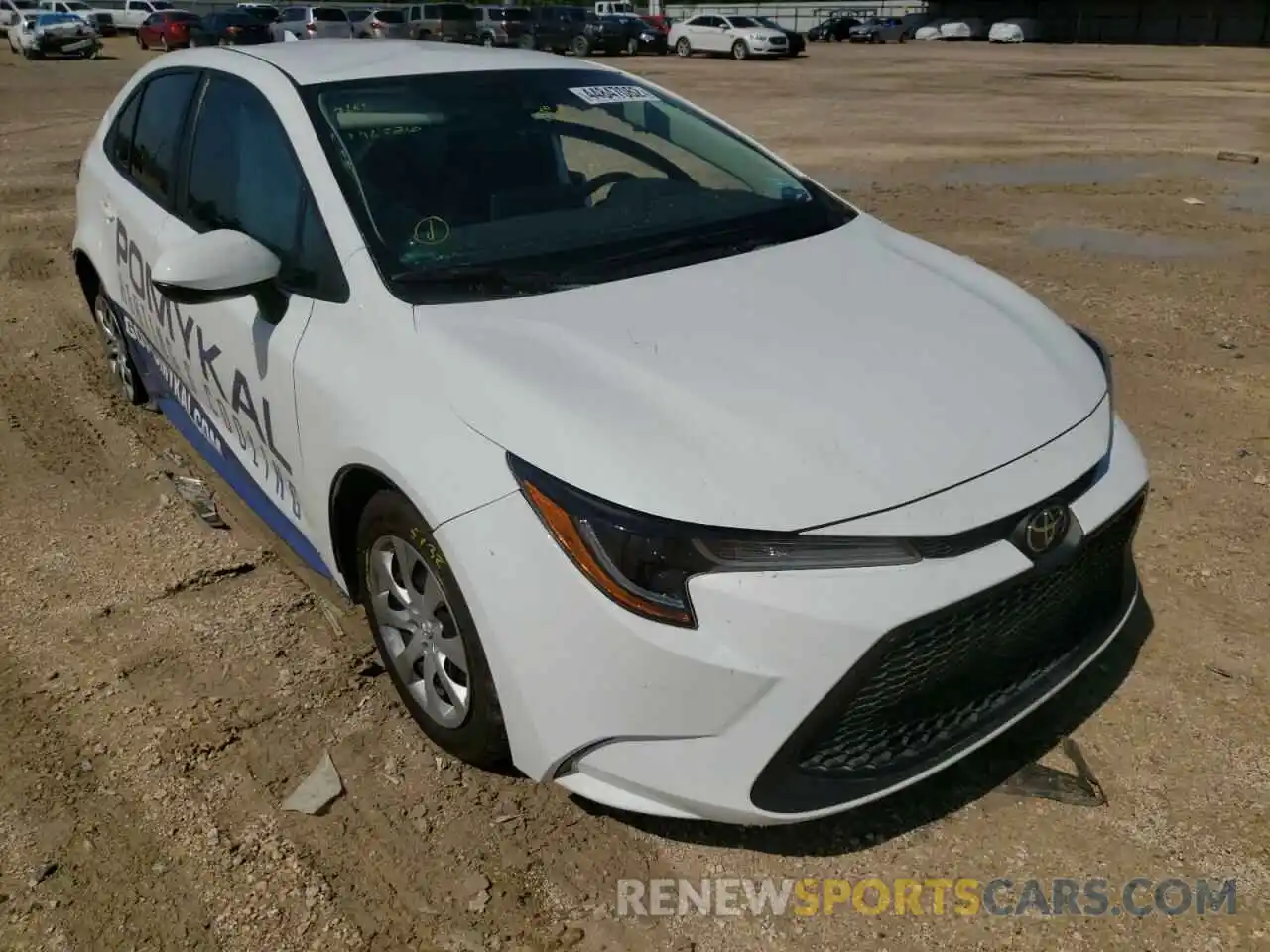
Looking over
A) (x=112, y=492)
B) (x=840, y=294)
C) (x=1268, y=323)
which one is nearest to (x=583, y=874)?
(x=840, y=294)

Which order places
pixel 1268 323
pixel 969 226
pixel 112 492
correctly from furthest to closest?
pixel 969 226
pixel 1268 323
pixel 112 492

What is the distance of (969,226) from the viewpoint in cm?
858

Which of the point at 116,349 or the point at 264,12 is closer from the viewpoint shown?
the point at 116,349

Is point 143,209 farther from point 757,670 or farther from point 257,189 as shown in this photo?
point 757,670

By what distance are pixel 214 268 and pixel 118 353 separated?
2.42 m

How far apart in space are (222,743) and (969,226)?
749 cm

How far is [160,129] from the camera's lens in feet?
12.6

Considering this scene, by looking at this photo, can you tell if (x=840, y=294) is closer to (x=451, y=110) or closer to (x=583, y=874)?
(x=451, y=110)

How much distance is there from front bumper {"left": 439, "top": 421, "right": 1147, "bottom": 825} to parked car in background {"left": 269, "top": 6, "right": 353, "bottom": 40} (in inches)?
1422

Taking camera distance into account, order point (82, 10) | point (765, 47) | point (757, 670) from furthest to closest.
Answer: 1. point (82, 10)
2. point (765, 47)
3. point (757, 670)

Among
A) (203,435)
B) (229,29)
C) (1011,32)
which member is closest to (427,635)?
(203,435)

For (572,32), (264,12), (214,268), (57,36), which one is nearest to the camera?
(214,268)

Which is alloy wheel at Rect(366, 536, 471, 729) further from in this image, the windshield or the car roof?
the car roof

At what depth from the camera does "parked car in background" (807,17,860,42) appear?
51219 millimetres
